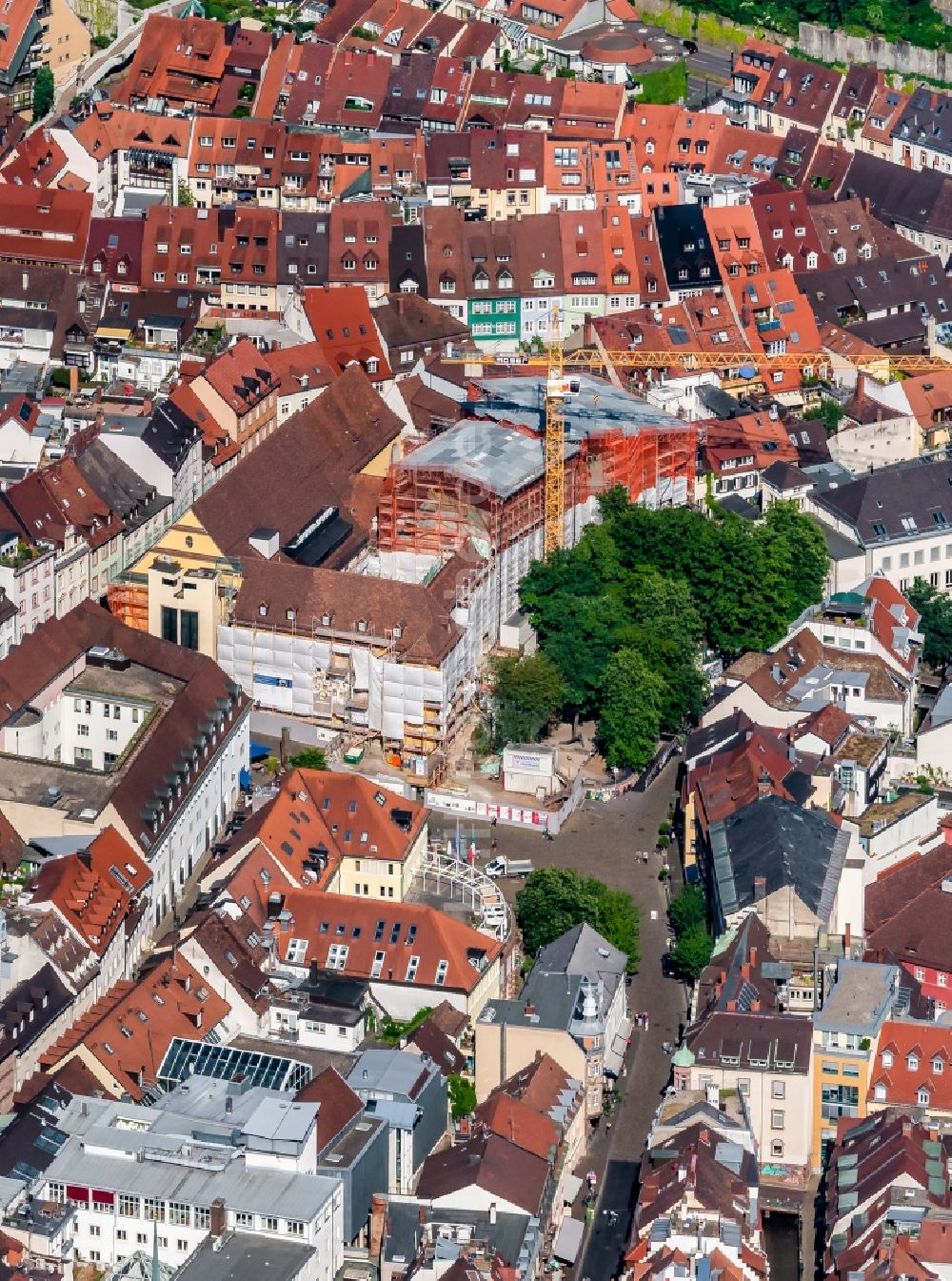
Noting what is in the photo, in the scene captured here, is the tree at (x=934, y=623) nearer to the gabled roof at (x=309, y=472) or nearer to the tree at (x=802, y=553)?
the tree at (x=802, y=553)

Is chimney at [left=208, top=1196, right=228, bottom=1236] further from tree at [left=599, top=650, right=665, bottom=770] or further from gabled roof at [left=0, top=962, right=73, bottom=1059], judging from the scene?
tree at [left=599, top=650, right=665, bottom=770]

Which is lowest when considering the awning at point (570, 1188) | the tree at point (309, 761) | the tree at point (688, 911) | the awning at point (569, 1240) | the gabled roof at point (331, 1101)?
the awning at point (569, 1240)

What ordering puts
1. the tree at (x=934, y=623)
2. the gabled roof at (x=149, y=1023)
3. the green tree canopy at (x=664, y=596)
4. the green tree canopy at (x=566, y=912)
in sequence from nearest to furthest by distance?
the gabled roof at (x=149, y=1023)
the green tree canopy at (x=566, y=912)
the green tree canopy at (x=664, y=596)
the tree at (x=934, y=623)

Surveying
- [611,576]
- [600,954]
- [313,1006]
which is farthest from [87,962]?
[611,576]

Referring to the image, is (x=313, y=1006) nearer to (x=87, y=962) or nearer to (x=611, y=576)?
(x=87, y=962)

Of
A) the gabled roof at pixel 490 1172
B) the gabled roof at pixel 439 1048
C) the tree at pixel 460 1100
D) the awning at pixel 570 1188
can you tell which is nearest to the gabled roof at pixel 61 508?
the gabled roof at pixel 439 1048

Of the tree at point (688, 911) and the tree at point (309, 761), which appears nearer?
the tree at point (688, 911)

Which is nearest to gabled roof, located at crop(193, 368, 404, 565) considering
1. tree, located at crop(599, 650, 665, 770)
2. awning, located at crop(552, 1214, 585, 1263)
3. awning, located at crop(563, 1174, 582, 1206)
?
tree, located at crop(599, 650, 665, 770)
